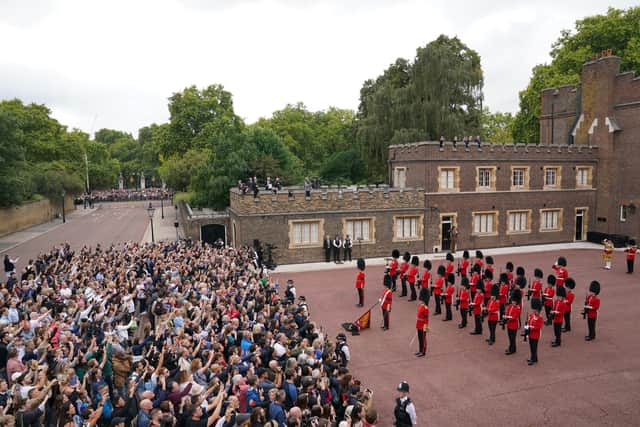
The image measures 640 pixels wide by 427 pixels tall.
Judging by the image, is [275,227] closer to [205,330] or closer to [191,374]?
[205,330]

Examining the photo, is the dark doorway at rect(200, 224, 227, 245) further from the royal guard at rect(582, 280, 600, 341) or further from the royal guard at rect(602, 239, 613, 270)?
the royal guard at rect(582, 280, 600, 341)

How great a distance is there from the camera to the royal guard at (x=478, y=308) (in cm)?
1488

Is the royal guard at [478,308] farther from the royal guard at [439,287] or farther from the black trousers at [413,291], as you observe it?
the black trousers at [413,291]

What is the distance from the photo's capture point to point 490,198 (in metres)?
30.3

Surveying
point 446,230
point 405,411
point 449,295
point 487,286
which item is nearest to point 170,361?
point 405,411

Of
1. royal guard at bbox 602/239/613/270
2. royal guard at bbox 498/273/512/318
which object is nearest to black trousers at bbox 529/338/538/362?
royal guard at bbox 498/273/512/318

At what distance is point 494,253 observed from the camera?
28969mm

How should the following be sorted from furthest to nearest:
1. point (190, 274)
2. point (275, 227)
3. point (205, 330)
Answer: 1. point (275, 227)
2. point (190, 274)
3. point (205, 330)

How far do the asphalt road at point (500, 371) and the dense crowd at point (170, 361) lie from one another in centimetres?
184

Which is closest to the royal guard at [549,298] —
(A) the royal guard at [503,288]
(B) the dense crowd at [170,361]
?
(A) the royal guard at [503,288]

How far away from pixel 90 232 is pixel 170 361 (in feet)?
114

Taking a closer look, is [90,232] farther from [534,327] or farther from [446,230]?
[534,327]

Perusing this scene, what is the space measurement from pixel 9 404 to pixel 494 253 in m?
26.2

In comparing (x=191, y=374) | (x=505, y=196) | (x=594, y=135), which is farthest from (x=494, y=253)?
(x=191, y=374)
